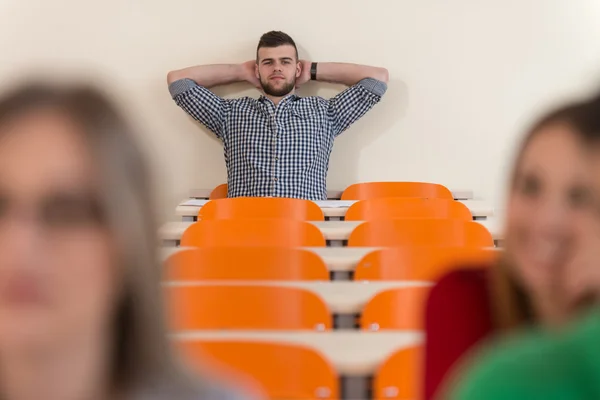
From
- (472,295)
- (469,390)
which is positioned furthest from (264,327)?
(469,390)

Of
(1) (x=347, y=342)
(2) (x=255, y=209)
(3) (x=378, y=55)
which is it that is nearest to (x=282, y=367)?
(1) (x=347, y=342)

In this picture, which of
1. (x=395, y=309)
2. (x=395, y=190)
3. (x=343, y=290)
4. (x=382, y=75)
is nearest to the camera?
(x=395, y=309)

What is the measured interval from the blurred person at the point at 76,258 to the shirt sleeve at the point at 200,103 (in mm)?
2998

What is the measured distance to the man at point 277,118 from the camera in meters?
3.46

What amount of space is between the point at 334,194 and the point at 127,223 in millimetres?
3234

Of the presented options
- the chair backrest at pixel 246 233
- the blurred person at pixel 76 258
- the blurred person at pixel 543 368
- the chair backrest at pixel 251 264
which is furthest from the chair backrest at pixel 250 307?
the blurred person at pixel 543 368

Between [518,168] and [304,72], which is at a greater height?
[304,72]

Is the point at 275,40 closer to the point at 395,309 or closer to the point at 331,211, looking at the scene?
the point at 331,211

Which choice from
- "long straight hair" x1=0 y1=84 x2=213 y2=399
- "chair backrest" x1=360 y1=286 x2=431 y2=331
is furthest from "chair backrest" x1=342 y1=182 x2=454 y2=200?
"long straight hair" x1=0 y1=84 x2=213 y2=399

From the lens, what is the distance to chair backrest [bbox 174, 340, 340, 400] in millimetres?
1103

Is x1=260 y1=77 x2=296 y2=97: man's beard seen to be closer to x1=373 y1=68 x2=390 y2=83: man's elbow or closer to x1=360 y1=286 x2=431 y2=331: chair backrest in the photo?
x1=373 y1=68 x2=390 y2=83: man's elbow

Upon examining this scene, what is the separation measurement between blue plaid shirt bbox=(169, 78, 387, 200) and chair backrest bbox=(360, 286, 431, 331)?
77.6 inches

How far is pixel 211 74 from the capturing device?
3596 millimetres

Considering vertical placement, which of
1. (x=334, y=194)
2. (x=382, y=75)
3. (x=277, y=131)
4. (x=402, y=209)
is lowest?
(x=334, y=194)
